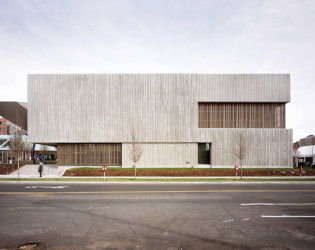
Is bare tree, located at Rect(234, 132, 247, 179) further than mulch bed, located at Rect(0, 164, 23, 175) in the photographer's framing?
No

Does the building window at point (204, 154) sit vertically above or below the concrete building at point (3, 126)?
below

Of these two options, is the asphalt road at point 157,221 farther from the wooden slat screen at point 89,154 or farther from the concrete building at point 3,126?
the concrete building at point 3,126

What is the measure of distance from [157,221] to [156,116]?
2104 cm

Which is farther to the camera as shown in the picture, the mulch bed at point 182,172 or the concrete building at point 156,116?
the concrete building at point 156,116

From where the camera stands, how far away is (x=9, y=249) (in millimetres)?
6383

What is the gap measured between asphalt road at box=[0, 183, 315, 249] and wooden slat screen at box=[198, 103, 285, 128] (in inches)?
652

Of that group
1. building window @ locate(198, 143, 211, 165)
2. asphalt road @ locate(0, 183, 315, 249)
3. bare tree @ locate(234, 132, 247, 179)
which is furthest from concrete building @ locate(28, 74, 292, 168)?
asphalt road @ locate(0, 183, 315, 249)

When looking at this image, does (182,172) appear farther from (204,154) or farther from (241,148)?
(241,148)

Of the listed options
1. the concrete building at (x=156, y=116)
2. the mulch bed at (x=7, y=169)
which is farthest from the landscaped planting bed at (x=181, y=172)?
the mulch bed at (x=7, y=169)

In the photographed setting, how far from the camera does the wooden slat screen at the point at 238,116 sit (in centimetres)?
2991

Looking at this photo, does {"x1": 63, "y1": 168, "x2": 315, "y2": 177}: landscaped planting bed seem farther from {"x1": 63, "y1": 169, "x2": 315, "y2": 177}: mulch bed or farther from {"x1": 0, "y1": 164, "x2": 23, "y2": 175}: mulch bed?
{"x1": 0, "y1": 164, "x2": 23, "y2": 175}: mulch bed

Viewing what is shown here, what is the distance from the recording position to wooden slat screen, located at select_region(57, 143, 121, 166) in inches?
1174

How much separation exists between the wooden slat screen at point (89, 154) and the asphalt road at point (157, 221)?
15.7m

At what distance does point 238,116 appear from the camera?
30.0 meters
